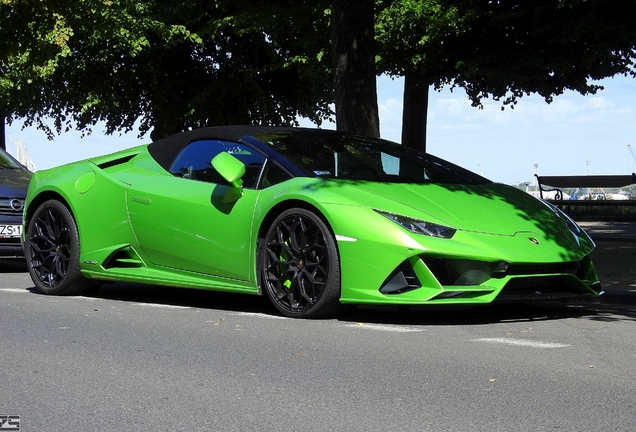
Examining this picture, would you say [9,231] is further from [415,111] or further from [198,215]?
[415,111]

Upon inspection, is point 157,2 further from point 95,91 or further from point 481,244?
point 481,244

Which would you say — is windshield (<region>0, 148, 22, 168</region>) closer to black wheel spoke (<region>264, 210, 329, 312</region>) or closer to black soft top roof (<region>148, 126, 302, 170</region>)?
black soft top roof (<region>148, 126, 302, 170</region>)

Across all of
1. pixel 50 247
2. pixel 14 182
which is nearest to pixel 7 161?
pixel 14 182

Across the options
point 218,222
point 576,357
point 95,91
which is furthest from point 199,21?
point 576,357

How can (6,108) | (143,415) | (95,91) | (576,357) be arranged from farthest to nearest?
(6,108) → (95,91) → (576,357) → (143,415)

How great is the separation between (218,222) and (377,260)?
1455mm

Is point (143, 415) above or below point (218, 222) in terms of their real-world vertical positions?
below

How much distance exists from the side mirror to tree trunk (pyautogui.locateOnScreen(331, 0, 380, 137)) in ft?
17.4

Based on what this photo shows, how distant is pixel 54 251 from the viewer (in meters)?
9.44

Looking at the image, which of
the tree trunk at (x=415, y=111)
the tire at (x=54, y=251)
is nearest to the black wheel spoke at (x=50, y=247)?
the tire at (x=54, y=251)

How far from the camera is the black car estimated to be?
38.2 feet

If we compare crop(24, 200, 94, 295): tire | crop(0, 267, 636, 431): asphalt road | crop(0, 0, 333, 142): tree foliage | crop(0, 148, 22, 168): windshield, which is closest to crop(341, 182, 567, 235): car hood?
crop(0, 267, 636, 431): asphalt road

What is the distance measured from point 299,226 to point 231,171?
27.1 inches

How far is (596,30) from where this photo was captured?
20453 millimetres
